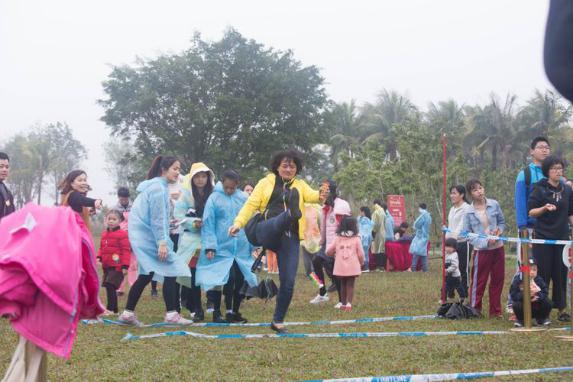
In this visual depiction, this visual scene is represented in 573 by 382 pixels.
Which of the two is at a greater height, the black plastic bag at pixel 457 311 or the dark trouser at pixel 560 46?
the dark trouser at pixel 560 46

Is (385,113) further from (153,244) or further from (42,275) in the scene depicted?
(42,275)

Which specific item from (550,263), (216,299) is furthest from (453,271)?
(216,299)

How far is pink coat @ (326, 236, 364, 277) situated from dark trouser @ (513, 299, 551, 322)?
2664 millimetres

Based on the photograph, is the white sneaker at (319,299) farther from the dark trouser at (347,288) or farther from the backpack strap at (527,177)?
the backpack strap at (527,177)

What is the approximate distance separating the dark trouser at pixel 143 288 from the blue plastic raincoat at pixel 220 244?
390 mm

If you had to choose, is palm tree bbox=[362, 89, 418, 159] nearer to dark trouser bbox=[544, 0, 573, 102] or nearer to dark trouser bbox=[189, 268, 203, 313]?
dark trouser bbox=[189, 268, 203, 313]

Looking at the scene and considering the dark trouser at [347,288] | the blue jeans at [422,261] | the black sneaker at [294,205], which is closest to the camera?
the black sneaker at [294,205]

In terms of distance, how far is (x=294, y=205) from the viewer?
23.3ft

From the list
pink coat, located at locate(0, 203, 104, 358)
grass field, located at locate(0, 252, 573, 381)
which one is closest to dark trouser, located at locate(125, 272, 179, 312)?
grass field, located at locate(0, 252, 573, 381)

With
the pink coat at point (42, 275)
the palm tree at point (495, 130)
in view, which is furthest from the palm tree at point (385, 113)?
the pink coat at point (42, 275)

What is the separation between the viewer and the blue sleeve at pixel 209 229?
832 centimetres

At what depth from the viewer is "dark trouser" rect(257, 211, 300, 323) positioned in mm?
7059

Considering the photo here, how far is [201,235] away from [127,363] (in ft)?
10.1

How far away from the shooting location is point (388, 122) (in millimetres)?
62406
